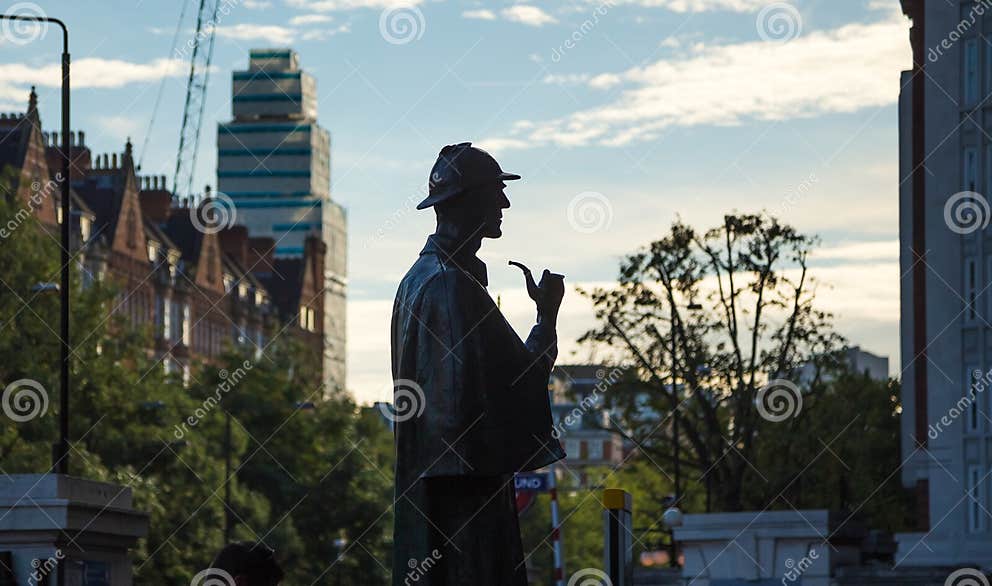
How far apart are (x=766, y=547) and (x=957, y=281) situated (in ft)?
40.5

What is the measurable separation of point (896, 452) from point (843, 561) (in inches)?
1319

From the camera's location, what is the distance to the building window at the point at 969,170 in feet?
165

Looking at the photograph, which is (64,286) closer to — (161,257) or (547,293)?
(547,293)

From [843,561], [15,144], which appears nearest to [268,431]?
[15,144]

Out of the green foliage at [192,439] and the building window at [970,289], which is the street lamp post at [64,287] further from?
the building window at [970,289]

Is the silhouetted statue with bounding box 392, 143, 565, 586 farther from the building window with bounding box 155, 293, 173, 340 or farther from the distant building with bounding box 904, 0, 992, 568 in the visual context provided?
the building window with bounding box 155, 293, 173, 340

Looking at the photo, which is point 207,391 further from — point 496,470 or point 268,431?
point 496,470

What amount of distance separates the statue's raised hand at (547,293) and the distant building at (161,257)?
68303mm

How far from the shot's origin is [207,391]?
80.6 m

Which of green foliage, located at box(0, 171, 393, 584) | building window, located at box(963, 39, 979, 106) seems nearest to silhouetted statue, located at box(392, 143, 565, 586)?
building window, located at box(963, 39, 979, 106)

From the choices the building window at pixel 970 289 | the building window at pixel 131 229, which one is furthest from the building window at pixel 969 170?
the building window at pixel 131 229

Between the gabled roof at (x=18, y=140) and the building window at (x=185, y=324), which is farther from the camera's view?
the building window at (x=185, y=324)

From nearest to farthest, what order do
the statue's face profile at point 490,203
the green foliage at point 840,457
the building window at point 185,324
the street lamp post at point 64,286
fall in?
the statue's face profile at point 490,203, the street lamp post at point 64,286, the green foliage at point 840,457, the building window at point 185,324

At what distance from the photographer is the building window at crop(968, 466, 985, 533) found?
5019 cm
